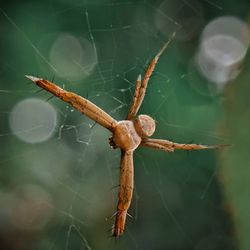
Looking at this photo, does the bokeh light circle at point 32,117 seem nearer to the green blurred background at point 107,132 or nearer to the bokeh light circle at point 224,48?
the green blurred background at point 107,132

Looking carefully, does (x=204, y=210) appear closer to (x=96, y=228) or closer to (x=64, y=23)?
(x=96, y=228)

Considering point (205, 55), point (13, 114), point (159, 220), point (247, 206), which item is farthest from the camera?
point (159, 220)

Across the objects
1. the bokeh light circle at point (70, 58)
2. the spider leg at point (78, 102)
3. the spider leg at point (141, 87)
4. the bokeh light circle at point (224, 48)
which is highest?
the bokeh light circle at point (224, 48)

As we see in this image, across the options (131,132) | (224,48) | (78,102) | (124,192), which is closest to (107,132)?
(224,48)

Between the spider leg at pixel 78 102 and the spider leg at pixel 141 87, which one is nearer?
the spider leg at pixel 78 102

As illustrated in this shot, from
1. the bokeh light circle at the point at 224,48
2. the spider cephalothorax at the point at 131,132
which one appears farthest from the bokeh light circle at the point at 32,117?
the bokeh light circle at the point at 224,48

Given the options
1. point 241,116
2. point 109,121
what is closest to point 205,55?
point 241,116
